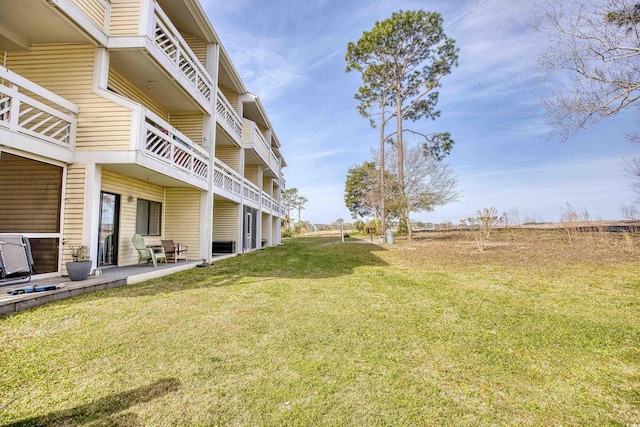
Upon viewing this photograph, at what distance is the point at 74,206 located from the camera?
621cm

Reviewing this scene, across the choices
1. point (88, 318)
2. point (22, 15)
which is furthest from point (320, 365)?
point (22, 15)

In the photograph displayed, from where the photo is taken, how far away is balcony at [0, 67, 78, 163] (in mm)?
4898

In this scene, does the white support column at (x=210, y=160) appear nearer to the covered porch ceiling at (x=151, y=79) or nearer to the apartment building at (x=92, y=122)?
the apartment building at (x=92, y=122)

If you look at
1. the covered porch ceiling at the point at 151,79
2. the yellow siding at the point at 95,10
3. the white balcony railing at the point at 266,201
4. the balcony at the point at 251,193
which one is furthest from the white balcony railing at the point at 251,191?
the yellow siding at the point at 95,10

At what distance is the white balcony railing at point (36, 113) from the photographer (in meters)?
4.90

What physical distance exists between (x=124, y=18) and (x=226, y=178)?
243 inches

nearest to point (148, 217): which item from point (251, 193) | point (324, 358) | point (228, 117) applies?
point (228, 117)

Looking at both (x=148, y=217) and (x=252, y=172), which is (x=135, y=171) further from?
(x=252, y=172)

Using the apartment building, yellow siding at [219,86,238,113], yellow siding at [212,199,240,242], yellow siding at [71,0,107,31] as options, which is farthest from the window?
yellow siding at [219,86,238,113]

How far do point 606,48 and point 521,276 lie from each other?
6.87 metres

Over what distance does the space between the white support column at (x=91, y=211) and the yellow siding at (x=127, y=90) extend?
2833mm

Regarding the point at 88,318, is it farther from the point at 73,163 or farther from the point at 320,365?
the point at 73,163

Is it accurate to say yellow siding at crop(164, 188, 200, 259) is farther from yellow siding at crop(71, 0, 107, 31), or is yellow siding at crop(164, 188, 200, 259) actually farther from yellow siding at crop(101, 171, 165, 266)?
yellow siding at crop(71, 0, 107, 31)

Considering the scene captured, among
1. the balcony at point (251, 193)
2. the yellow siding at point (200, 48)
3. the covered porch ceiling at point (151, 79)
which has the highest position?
the yellow siding at point (200, 48)
